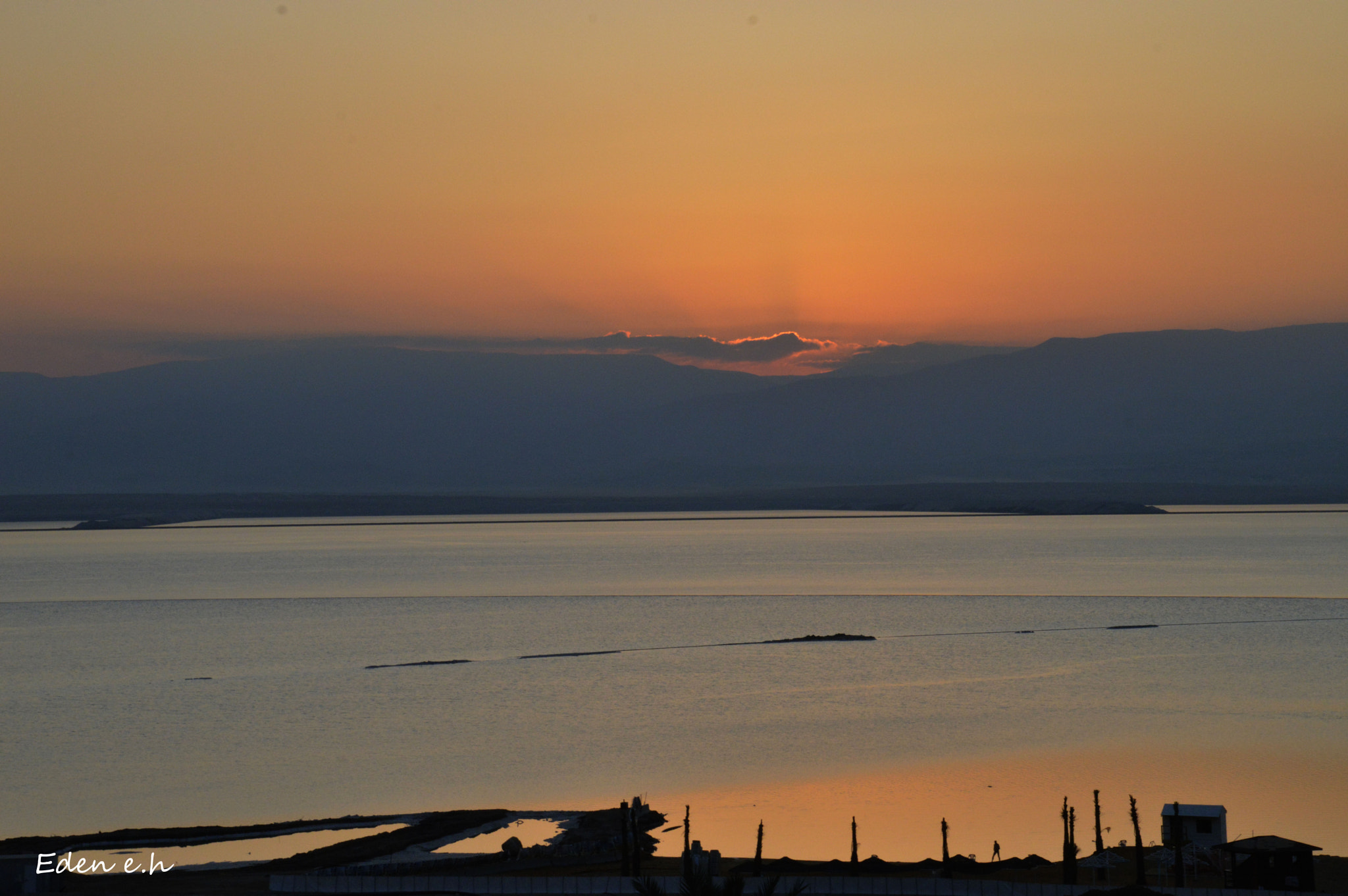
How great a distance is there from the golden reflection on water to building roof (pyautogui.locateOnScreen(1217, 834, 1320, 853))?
10.7 feet

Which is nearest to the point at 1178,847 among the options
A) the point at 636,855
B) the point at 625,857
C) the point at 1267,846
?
the point at 1267,846

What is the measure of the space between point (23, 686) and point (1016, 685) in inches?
1113

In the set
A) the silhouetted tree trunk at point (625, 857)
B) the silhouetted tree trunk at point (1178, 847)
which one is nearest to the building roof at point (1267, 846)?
the silhouetted tree trunk at point (1178, 847)

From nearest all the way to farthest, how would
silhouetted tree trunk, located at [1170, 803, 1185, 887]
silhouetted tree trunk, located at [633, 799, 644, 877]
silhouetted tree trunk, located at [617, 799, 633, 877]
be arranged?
silhouetted tree trunk, located at [633, 799, 644, 877] → silhouetted tree trunk, located at [617, 799, 633, 877] → silhouetted tree trunk, located at [1170, 803, 1185, 887]

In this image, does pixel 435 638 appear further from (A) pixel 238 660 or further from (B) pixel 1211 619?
(B) pixel 1211 619

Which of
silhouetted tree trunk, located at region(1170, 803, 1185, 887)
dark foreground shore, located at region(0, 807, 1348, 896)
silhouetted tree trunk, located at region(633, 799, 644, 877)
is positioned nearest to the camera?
dark foreground shore, located at region(0, 807, 1348, 896)

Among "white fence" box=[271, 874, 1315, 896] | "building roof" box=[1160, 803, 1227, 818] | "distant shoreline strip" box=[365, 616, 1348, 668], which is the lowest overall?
"white fence" box=[271, 874, 1315, 896]

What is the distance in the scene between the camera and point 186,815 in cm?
2375

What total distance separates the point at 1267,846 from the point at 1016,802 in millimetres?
7159

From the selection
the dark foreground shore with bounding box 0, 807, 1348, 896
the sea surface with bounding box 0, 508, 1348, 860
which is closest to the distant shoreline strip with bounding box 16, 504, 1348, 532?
the sea surface with bounding box 0, 508, 1348, 860

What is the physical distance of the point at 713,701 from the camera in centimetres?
3566

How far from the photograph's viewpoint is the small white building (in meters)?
19.3

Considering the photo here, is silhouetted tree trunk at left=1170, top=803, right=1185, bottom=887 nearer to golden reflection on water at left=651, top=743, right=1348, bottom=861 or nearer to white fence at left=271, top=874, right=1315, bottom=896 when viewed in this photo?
white fence at left=271, top=874, right=1315, bottom=896

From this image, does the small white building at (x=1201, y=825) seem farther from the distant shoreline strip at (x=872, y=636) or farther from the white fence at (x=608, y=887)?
the distant shoreline strip at (x=872, y=636)
